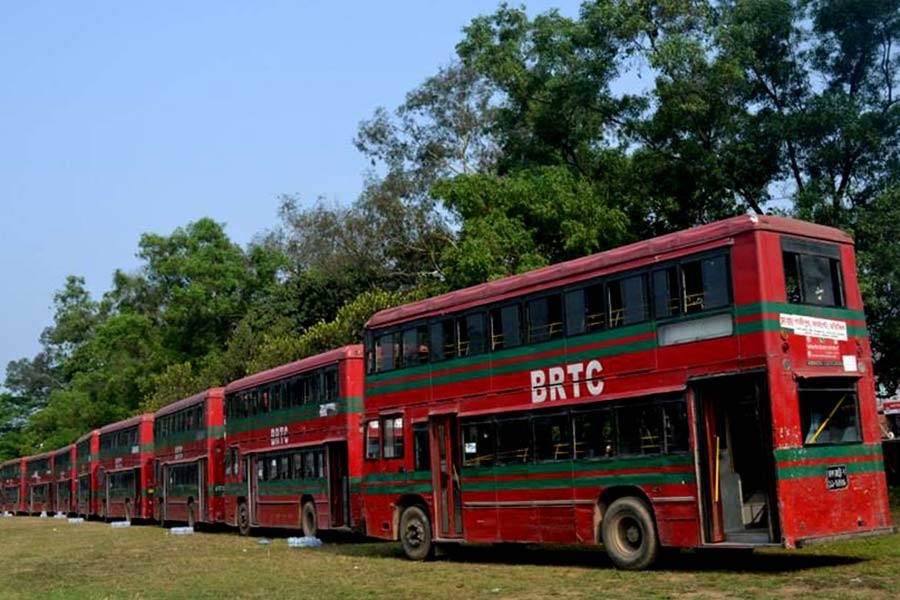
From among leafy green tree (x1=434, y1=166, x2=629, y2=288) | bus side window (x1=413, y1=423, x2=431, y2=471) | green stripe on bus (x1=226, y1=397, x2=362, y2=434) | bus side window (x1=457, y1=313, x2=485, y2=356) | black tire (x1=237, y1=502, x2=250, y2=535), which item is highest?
leafy green tree (x1=434, y1=166, x2=629, y2=288)

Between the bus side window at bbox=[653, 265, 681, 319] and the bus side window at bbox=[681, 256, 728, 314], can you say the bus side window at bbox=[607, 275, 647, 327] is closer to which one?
the bus side window at bbox=[653, 265, 681, 319]

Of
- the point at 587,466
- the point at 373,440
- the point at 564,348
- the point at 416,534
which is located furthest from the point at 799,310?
the point at 373,440

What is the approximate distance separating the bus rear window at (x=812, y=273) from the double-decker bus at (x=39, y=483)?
5367 cm

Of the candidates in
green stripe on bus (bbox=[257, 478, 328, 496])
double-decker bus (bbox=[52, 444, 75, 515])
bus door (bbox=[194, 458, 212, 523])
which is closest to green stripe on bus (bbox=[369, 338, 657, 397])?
green stripe on bus (bbox=[257, 478, 328, 496])

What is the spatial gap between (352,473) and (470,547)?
11.0 feet

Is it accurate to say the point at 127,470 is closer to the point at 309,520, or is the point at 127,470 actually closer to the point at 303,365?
the point at 309,520

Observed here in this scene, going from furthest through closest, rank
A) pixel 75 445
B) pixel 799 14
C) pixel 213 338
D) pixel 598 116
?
pixel 213 338 < pixel 75 445 < pixel 598 116 < pixel 799 14

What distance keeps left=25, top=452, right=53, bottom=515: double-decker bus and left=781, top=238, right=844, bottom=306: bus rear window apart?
53.7 m

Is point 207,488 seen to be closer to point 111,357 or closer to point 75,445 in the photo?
point 75,445

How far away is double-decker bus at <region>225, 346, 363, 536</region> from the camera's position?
23.5 meters

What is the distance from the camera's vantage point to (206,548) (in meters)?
24.7

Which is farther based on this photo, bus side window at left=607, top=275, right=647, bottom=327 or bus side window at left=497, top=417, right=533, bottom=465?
bus side window at left=497, top=417, right=533, bottom=465

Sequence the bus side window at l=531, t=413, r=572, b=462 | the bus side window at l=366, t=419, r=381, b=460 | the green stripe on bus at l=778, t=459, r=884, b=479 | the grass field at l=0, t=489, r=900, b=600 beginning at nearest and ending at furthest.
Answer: the grass field at l=0, t=489, r=900, b=600, the green stripe on bus at l=778, t=459, r=884, b=479, the bus side window at l=531, t=413, r=572, b=462, the bus side window at l=366, t=419, r=381, b=460

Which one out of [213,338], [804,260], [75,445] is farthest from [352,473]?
[213,338]
